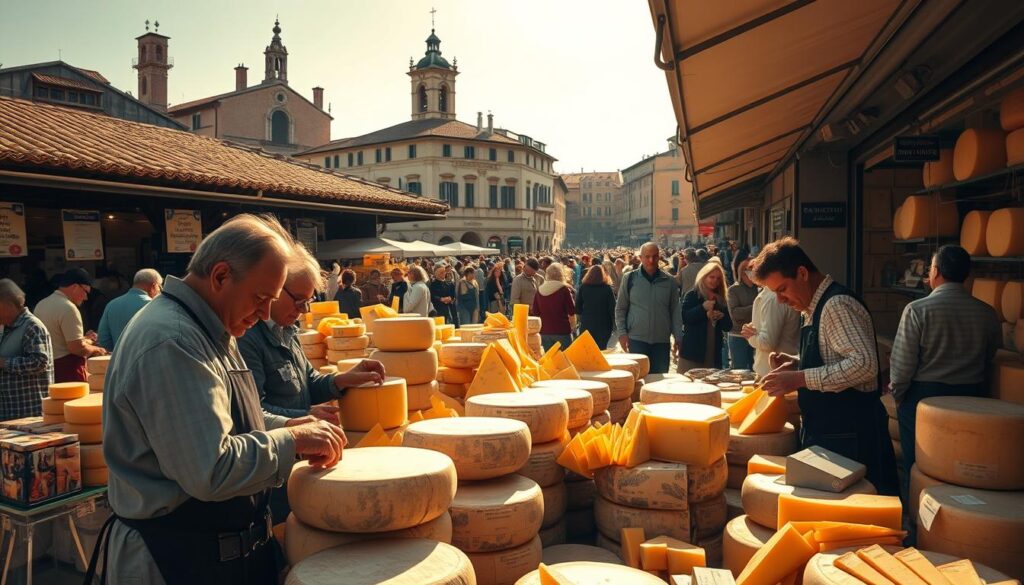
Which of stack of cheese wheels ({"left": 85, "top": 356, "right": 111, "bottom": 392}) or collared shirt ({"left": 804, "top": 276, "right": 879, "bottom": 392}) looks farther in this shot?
stack of cheese wheels ({"left": 85, "top": 356, "right": 111, "bottom": 392})

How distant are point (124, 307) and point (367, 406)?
3870mm

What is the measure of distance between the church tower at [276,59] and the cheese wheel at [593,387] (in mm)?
57822

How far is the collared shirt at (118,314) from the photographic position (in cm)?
595

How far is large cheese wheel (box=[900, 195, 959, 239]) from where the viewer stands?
19.0ft

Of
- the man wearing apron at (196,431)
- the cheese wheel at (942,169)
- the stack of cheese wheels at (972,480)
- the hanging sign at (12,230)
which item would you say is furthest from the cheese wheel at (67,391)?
the cheese wheel at (942,169)

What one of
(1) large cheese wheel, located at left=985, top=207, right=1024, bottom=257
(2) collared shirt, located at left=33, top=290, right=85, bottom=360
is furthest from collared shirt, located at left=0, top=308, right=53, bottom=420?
(1) large cheese wheel, located at left=985, top=207, right=1024, bottom=257

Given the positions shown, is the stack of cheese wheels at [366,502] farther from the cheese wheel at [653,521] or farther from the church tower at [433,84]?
the church tower at [433,84]

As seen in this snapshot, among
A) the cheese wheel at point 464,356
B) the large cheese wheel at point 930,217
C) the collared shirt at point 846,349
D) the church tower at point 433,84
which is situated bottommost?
the cheese wheel at point 464,356

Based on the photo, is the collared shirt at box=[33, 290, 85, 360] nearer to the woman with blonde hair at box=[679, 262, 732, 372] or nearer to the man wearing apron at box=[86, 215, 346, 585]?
the man wearing apron at box=[86, 215, 346, 585]

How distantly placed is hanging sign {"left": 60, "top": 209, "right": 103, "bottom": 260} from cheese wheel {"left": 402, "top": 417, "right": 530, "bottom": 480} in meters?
8.73

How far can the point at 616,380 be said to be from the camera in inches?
174

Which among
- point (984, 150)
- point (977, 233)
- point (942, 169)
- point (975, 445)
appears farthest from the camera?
point (942, 169)

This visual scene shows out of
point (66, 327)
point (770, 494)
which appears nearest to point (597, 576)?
point (770, 494)

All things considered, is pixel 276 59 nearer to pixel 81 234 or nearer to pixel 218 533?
pixel 81 234
